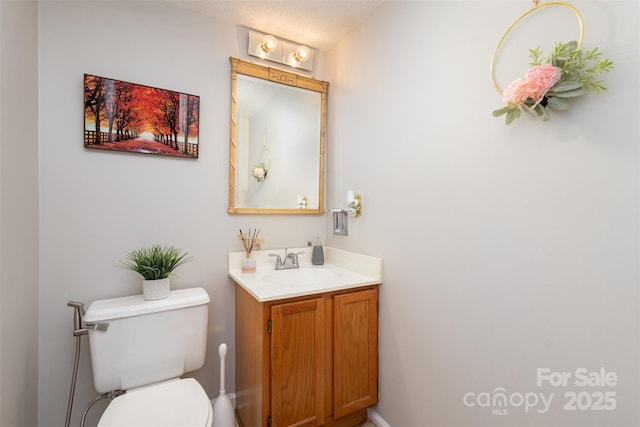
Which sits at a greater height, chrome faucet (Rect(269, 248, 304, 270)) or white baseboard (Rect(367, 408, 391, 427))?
chrome faucet (Rect(269, 248, 304, 270))

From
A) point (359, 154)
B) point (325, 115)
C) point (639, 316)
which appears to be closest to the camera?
point (639, 316)

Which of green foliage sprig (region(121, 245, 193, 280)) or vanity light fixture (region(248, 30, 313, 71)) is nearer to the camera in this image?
green foliage sprig (region(121, 245, 193, 280))

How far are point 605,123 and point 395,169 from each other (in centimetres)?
85

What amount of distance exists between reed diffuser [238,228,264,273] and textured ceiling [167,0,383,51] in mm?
1377

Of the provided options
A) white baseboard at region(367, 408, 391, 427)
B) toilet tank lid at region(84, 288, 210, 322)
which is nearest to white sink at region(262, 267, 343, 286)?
toilet tank lid at region(84, 288, 210, 322)

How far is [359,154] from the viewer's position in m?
1.84

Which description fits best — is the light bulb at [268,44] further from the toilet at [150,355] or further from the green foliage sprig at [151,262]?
the toilet at [150,355]

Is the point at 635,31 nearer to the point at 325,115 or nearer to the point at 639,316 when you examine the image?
the point at 639,316

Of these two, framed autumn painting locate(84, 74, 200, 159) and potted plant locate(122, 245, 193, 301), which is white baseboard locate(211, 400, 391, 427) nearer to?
potted plant locate(122, 245, 193, 301)

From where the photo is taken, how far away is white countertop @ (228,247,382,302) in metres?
1.42

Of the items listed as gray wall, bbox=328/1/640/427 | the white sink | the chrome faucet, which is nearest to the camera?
gray wall, bbox=328/1/640/427

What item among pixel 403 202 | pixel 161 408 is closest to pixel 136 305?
pixel 161 408

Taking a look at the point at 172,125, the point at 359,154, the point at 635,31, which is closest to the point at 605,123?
the point at 635,31

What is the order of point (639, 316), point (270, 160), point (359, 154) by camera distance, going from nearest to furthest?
1. point (639, 316)
2. point (359, 154)
3. point (270, 160)
